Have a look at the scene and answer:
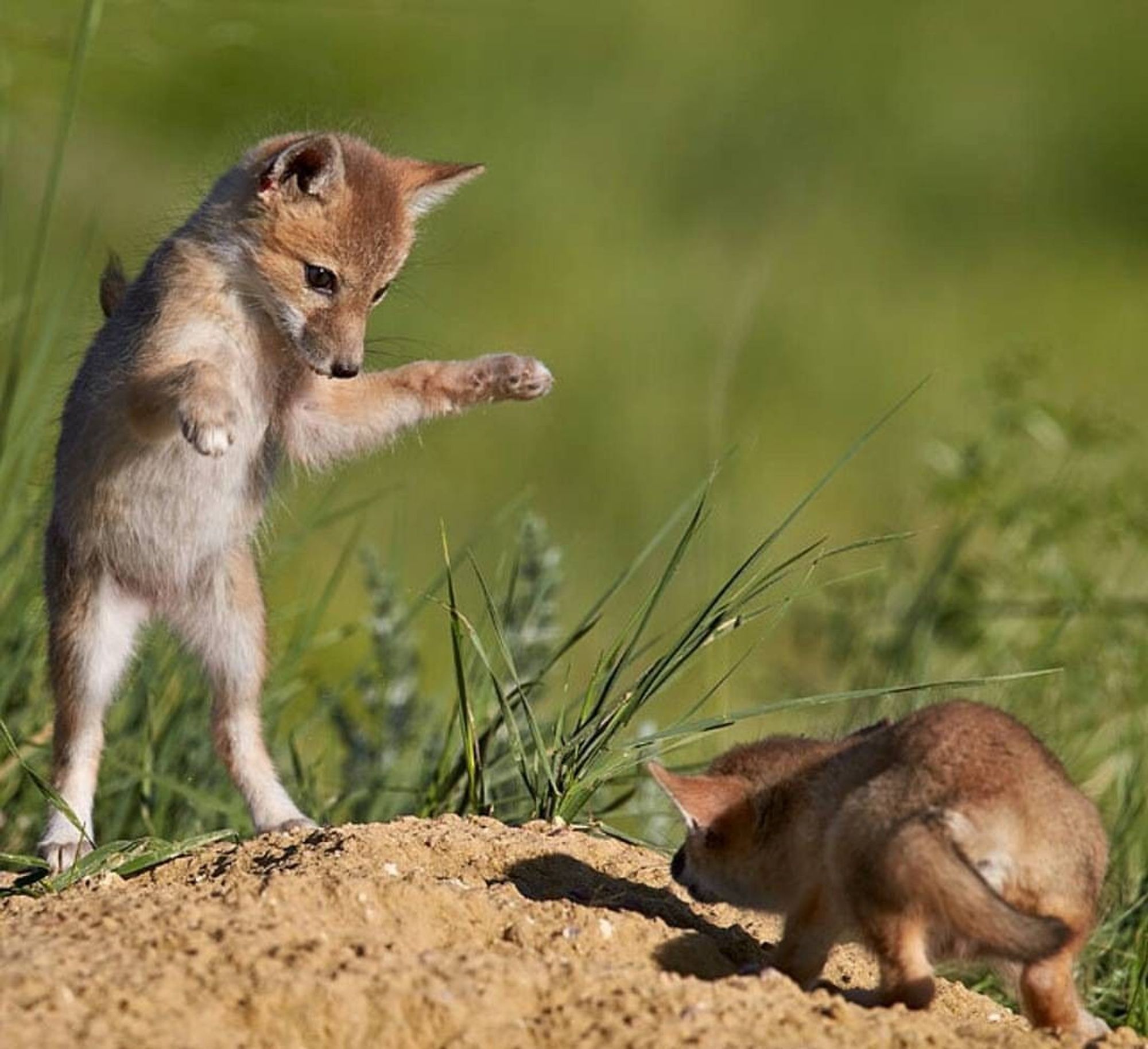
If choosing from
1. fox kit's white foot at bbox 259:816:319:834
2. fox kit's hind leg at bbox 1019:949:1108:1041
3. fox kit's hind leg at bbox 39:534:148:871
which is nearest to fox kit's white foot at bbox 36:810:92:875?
fox kit's hind leg at bbox 39:534:148:871

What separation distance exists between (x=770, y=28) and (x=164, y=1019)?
1737 centimetres

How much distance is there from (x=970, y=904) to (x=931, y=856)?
5.0 inches

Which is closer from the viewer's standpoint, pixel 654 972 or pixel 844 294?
pixel 654 972

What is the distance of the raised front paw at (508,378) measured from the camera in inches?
264

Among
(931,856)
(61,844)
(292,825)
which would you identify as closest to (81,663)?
(61,844)

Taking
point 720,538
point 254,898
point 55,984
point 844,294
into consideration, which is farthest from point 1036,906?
point 844,294

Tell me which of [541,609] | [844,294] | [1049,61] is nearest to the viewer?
[541,609]

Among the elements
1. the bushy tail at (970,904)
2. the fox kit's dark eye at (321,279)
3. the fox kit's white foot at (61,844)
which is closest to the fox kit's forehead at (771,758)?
the bushy tail at (970,904)

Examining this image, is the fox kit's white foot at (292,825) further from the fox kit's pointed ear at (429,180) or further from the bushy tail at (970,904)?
the bushy tail at (970,904)

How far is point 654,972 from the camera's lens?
184 inches

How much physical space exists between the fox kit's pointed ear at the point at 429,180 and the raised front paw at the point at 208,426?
131cm

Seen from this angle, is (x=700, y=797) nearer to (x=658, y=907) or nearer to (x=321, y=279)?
(x=658, y=907)

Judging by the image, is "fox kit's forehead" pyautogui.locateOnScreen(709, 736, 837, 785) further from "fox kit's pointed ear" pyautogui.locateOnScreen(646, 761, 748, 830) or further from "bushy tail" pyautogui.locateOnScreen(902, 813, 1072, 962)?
"bushy tail" pyautogui.locateOnScreen(902, 813, 1072, 962)

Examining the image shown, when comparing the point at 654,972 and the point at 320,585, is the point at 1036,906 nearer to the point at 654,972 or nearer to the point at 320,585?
the point at 654,972
